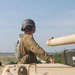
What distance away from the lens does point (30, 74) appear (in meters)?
5.34

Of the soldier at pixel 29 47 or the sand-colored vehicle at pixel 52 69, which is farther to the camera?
the soldier at pixel 29 47

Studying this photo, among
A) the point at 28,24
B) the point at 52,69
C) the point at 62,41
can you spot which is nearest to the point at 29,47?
the point at 28,24

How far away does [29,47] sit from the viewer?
7957mm

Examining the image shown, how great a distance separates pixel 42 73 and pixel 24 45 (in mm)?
2821

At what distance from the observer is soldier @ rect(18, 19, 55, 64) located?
761cm

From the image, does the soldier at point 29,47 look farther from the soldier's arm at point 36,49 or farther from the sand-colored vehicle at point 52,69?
the sand-colored vehicle at point 52,69

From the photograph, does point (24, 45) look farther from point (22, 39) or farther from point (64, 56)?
point (64, 56)

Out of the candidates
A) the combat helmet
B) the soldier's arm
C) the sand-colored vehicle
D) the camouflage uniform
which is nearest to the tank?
the sand-colored vehicle

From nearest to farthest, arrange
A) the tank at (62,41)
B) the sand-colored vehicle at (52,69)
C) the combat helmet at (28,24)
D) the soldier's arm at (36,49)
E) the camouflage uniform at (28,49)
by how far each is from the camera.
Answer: the sand-colored vehicle at (52,69) < the tank at (62,41) < the soldier's arm at (36,49) < the camouflage uniform at (28,49) < the combat helmet at (28,24)

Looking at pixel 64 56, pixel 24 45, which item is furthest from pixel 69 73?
pixel 24 45

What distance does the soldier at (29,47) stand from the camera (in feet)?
25.0

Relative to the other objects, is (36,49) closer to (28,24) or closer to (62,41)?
(28,24)

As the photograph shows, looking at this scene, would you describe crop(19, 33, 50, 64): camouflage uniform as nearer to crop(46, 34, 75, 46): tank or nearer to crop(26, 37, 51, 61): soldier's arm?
crop(26, 37, 51, 61): soldier's arm

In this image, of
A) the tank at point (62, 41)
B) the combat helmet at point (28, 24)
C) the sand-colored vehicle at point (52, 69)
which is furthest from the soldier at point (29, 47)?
the sand-colored vehicle at point (52, 69)
